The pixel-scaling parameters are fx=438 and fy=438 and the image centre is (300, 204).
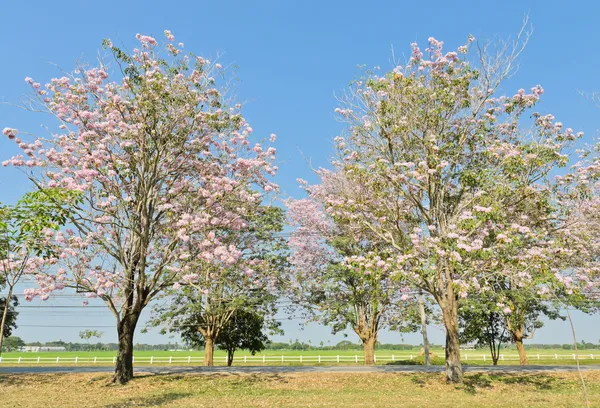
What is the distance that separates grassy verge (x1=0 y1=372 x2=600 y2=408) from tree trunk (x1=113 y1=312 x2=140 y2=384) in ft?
1.77

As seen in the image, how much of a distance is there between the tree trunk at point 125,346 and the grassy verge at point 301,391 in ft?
1.77

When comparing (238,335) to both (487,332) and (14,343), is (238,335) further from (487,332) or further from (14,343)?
(14,343)

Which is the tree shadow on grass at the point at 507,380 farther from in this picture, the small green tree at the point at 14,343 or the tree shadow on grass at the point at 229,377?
the small green tree at the point at 14,343

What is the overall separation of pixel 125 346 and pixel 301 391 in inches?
319

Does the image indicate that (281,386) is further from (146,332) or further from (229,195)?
(146,332)

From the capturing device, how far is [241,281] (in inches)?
1037

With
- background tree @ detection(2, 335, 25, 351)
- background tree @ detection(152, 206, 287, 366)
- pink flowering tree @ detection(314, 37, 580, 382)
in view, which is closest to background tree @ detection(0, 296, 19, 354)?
background tree @ detection(152, 206, 287, 366)

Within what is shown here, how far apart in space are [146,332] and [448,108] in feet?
77.2

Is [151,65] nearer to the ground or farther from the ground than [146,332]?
farther from the ground

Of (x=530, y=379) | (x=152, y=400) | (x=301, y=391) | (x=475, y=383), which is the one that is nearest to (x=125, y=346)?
(x=152, y=400)

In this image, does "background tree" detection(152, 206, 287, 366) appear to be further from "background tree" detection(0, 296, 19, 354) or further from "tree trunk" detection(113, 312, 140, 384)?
"background tree" detection(0, 296, 19, 354)

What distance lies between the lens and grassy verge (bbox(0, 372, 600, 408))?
1539cm

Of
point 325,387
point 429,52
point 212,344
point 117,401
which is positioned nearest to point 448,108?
point 429,52

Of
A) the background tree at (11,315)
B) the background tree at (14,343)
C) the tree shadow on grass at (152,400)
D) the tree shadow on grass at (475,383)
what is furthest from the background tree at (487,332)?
the background tree at (14,343)
